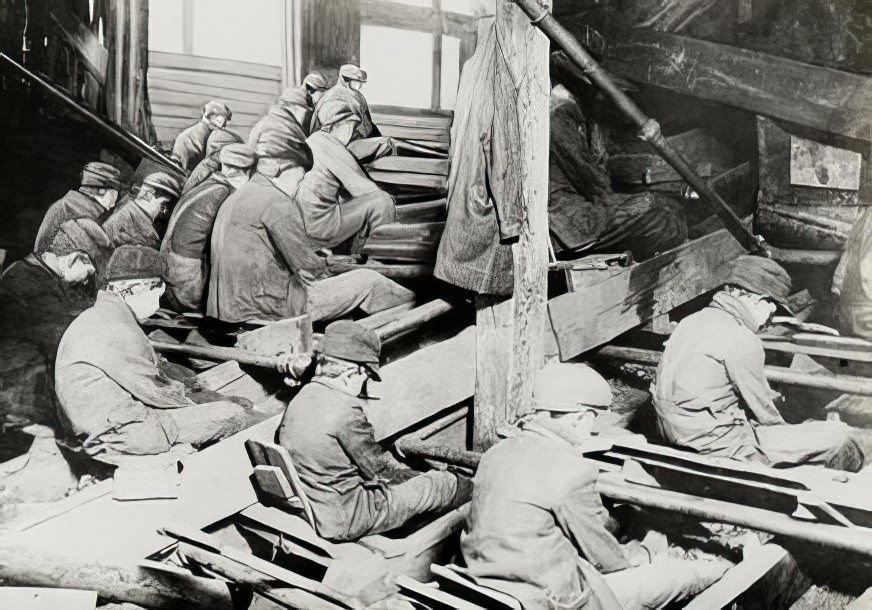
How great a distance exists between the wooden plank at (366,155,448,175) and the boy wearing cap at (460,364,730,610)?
63.5 inches

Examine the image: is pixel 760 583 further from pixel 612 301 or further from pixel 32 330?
pixel 32 330

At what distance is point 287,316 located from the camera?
4441 millimetres

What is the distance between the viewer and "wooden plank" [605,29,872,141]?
3928 mm

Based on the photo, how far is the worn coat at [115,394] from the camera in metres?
4.07

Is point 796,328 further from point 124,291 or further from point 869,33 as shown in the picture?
point 124,291

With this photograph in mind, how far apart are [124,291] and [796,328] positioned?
3.34m

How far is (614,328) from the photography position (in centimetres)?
483

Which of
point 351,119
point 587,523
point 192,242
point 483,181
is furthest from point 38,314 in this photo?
point 587,523

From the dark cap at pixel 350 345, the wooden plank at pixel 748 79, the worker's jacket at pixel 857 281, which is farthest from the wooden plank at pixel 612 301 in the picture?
the dark cap at pixel 350 345

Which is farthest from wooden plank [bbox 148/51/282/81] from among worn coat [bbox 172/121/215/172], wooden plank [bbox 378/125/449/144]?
wooden plank [bbox 378/125/449/144]

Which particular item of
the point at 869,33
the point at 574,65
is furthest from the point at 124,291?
the point at 869,33

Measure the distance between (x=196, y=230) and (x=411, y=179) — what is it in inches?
46.2

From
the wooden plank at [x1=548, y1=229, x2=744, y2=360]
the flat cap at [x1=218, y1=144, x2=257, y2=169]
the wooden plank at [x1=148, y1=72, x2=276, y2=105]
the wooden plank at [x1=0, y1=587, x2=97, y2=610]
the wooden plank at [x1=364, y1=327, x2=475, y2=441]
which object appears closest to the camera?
the wooden plank at [x1=0, y1=587, x2=97, y2=610]

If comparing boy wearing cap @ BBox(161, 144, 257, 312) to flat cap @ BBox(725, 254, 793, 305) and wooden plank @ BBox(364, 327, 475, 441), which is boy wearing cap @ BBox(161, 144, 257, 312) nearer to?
wooden plank @ BBox(364, 327, 475, 441)
